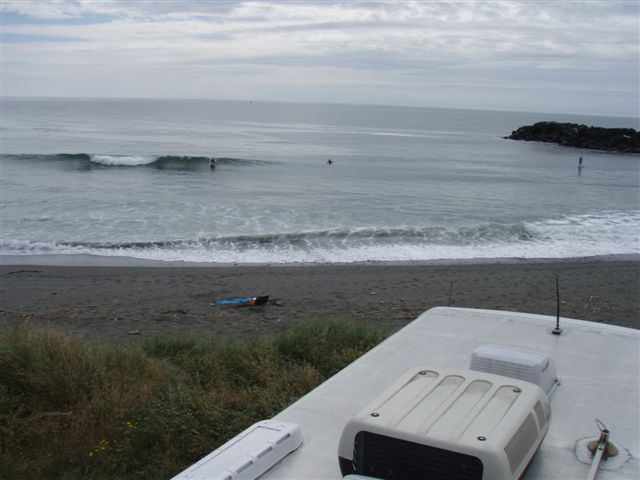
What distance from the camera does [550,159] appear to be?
2120 inches

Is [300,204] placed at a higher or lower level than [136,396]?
lower

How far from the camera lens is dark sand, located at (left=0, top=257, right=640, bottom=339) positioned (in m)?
11.3

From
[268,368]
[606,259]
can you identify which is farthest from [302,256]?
[268,368]

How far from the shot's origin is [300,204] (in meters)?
25.8

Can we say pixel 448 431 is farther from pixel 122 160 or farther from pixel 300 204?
pixel 122 160

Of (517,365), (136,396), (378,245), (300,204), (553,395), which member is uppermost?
(517,365)

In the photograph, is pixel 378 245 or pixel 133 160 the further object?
pixel 133 160

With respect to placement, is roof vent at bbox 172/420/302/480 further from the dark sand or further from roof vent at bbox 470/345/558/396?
the dark sand

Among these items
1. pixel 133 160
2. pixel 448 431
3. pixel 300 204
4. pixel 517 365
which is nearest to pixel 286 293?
pixel 517 365

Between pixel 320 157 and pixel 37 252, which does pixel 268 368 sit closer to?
pixel 37 252

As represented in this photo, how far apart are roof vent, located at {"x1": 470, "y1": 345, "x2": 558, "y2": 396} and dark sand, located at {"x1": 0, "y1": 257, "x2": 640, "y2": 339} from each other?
6.97 metres

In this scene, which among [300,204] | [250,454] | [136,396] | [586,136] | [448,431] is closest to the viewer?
[448,431]

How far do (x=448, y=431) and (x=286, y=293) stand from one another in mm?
11030

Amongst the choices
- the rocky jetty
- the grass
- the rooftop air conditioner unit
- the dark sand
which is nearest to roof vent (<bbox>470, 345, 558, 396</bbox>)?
the rooftop air conditioner unit
